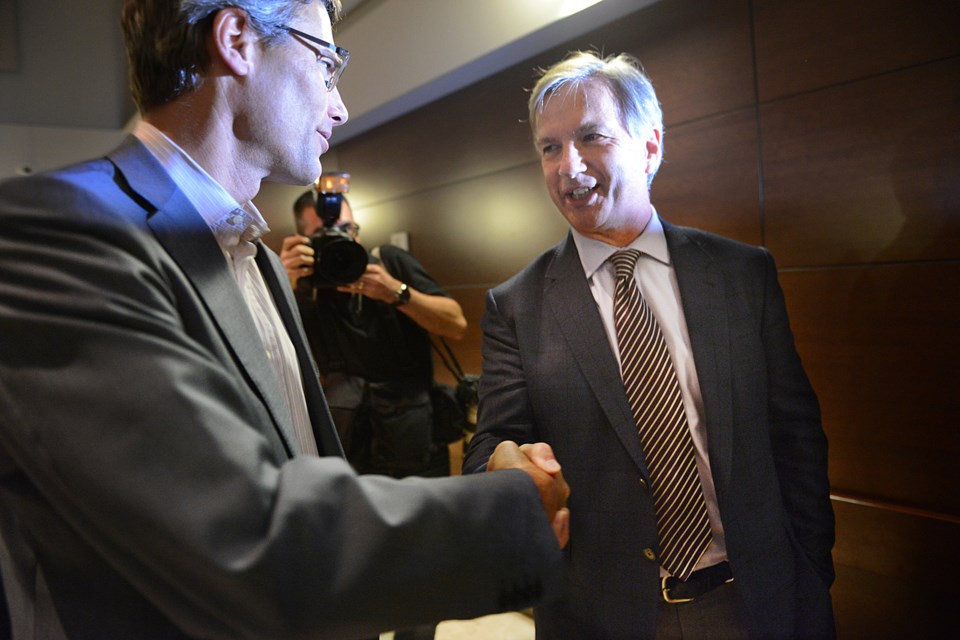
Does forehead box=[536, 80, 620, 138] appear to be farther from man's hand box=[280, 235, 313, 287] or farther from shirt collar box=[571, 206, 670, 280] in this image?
man's hand box=[280, 235, 313, 287]

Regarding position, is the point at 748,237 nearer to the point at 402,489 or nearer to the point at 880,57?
the point at 880,57

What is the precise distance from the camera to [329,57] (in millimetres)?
1029

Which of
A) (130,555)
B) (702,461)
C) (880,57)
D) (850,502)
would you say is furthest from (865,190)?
(130,555)

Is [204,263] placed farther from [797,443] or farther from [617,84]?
[797,443]

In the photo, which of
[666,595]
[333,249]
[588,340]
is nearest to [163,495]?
[588,340]

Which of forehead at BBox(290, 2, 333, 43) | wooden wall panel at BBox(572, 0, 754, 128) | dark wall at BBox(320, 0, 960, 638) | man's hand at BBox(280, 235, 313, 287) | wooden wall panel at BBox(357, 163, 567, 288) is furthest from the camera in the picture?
wooden wall panel at BBox(357, 163, 567, 288)

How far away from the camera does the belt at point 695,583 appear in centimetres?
122

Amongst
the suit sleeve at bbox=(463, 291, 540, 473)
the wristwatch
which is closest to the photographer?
the wristwatch

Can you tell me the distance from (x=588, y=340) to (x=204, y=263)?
0.82 meters

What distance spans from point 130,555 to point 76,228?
1.18 feet

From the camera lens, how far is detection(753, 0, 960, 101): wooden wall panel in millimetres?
1618

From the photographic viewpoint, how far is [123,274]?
2.10ft

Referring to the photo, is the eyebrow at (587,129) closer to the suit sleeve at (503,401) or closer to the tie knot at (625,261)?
the tie knot at (625,261)

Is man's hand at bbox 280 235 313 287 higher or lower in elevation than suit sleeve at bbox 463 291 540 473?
higher
